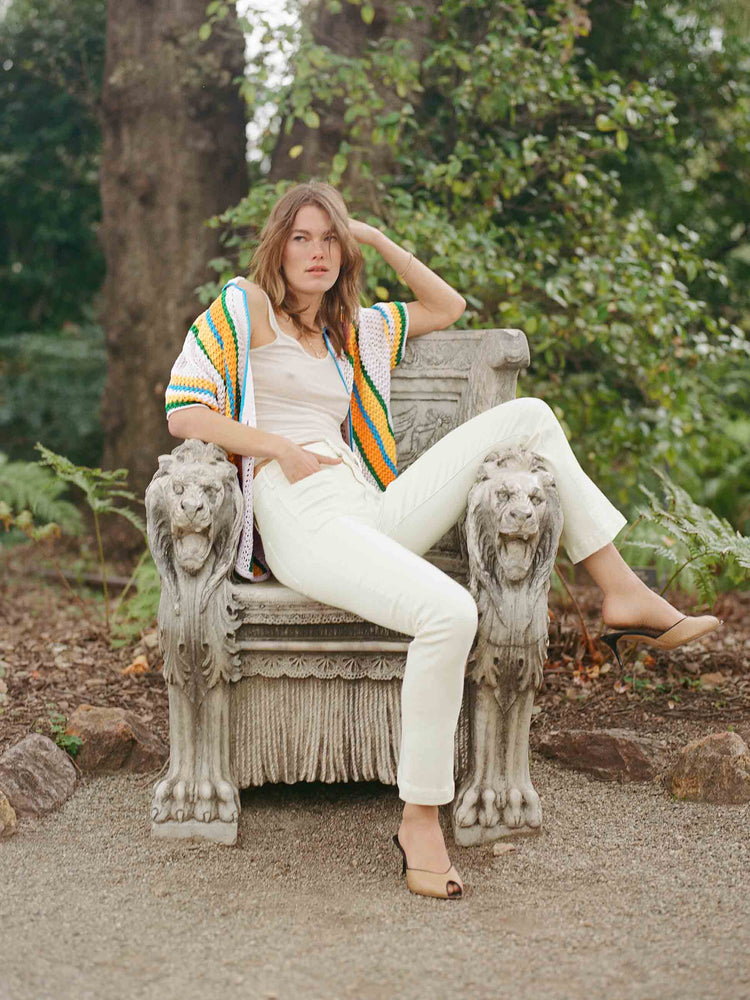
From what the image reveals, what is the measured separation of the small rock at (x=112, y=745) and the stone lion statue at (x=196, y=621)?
1.75 feet

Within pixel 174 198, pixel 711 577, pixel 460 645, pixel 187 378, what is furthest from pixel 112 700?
pixel 174 198

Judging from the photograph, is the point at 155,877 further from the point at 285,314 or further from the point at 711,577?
the point at 711,577

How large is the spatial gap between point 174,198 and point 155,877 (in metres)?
4.46

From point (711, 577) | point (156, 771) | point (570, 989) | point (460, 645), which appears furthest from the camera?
point (711, 577)

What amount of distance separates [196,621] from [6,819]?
30.6 inches

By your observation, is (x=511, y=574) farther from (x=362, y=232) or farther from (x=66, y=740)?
(x=66, y=740)

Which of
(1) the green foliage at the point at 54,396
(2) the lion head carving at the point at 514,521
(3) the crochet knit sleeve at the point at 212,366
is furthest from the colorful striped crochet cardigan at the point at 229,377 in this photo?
(1) the green foliage at the point at 54,396

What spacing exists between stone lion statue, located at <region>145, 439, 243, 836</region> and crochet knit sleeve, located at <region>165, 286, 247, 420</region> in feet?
0.68

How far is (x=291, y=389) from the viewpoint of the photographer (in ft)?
11.0

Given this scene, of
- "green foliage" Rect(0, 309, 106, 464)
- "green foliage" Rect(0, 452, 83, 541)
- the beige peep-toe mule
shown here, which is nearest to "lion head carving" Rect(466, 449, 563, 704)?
the beige peep-toe mule

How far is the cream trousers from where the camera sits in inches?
109

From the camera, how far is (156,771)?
356 cm

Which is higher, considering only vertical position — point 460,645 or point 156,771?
point 460,645

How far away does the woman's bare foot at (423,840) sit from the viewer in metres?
2.72
